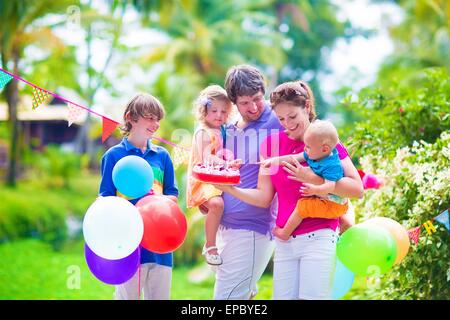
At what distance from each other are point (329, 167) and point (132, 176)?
3.24 feet

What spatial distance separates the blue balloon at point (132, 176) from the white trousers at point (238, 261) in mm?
510

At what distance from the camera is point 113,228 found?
3428 millimetres

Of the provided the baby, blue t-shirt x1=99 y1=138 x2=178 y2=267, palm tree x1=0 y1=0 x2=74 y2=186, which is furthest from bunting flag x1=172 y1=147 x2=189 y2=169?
palm tree x1=0 y1=0 x2=74 y2=186

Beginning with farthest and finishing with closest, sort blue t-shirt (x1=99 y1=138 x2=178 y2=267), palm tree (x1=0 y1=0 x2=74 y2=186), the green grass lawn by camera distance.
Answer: palm tree (x1=0 y1=0 x2=74 y2=186) < the green grass lawn < blue t-shirt (x1=99 y1=138 x2=178 y2=267)

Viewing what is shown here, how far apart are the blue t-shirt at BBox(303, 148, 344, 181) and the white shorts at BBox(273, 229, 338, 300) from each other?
0.30 metres

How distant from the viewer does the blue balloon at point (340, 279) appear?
3541mm

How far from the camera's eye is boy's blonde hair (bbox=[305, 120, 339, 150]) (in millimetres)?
3250

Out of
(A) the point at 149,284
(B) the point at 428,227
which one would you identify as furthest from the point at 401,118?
(A) the point at 149,284

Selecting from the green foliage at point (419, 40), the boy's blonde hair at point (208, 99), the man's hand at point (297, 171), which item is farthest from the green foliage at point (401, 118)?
the green foliage at point (419, 40)

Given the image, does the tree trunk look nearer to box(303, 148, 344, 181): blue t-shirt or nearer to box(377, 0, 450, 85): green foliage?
box(377, 0, 450, 85): green foliage

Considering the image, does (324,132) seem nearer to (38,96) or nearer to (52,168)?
(38,96)

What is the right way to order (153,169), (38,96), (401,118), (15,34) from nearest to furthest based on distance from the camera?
(153,169) < (38,96) < (401,118) < (15,34)

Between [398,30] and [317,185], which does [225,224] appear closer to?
[317,185]
